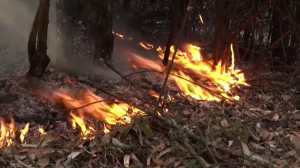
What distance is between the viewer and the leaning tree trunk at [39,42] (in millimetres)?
2876

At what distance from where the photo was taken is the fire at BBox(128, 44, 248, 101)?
3436 mm

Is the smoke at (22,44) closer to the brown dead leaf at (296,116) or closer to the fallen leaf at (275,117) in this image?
the fallen leaf at (275,117)

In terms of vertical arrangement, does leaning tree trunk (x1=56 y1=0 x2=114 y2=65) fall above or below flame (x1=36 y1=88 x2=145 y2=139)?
above

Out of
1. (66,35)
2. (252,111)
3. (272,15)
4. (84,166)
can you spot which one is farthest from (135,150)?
(272,15)

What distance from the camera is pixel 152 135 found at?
244cm

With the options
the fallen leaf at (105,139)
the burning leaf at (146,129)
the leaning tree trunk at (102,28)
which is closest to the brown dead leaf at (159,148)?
the burning leaf at (146,129)

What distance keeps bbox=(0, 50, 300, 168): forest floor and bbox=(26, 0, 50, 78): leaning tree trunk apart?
0.12 meters

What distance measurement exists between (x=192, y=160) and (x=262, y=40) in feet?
10.6

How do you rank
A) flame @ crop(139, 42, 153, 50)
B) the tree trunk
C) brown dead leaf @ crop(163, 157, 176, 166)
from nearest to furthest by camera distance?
1. brown dead leaf @ crop(163, 157, 176, 166)
2. the tree trunk
3. flame @ crop(139, 42, 153, 50)

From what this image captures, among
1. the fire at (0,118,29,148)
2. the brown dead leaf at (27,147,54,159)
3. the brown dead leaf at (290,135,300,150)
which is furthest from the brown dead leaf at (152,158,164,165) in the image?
the brown dead leaf at (290,135,300,150)

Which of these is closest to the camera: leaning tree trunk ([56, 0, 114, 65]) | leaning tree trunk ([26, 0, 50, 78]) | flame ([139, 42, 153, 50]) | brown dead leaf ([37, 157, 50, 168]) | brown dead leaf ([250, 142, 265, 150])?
brown dead leaf ([37, 157, 50, 168])

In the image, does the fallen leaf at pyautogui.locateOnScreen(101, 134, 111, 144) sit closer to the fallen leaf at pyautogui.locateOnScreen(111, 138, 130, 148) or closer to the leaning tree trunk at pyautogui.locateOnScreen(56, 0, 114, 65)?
the fallen leaf at pyautogui.locateOnScreen(111, 138, 130, 148)

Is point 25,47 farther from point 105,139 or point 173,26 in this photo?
point 105,139

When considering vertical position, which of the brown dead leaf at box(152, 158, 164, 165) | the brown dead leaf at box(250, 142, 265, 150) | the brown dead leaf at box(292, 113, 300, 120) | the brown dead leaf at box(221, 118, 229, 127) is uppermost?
the brown dead leaf at box(292, 113, 300, 120)
